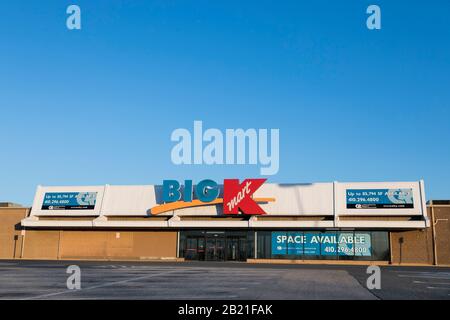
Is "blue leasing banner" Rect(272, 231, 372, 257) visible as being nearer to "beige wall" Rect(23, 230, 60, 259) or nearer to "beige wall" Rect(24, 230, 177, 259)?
"beige wall" Rect(24, 230, 177, 259)

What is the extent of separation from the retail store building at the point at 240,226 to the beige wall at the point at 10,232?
0.36 ft

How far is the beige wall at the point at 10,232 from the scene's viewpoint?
49.2 m

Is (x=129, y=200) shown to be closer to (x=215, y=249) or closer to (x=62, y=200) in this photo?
(x=62, y=200)

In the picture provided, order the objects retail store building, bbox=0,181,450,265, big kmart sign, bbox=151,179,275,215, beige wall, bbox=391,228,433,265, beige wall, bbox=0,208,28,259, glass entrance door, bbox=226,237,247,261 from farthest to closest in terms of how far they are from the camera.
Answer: beige wall, bbox=0,208,28,259
glass entrance door, bbox=226,237,247,261
big kmart sign, bbox=151,179,275,215
retail store building, bbox=0,181,450,265
beige wall, bbox=391,228,433,265

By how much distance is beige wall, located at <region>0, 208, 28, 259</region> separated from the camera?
4916cm

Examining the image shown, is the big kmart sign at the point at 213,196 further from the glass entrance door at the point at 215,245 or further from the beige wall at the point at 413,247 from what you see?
the beige wall at the point at 413,247

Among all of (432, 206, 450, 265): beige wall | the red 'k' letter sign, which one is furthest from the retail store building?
the red 'k' letter sign

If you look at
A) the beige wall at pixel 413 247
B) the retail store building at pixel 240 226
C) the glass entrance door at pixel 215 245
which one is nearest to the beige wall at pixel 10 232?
the retail store building at pixel 240 226

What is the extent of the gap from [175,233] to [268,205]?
1011cm

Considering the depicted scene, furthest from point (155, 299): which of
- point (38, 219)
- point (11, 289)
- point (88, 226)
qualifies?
point (38, 219)

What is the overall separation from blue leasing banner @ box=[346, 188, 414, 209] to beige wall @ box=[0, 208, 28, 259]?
3548cm

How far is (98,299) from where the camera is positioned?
13.5m
